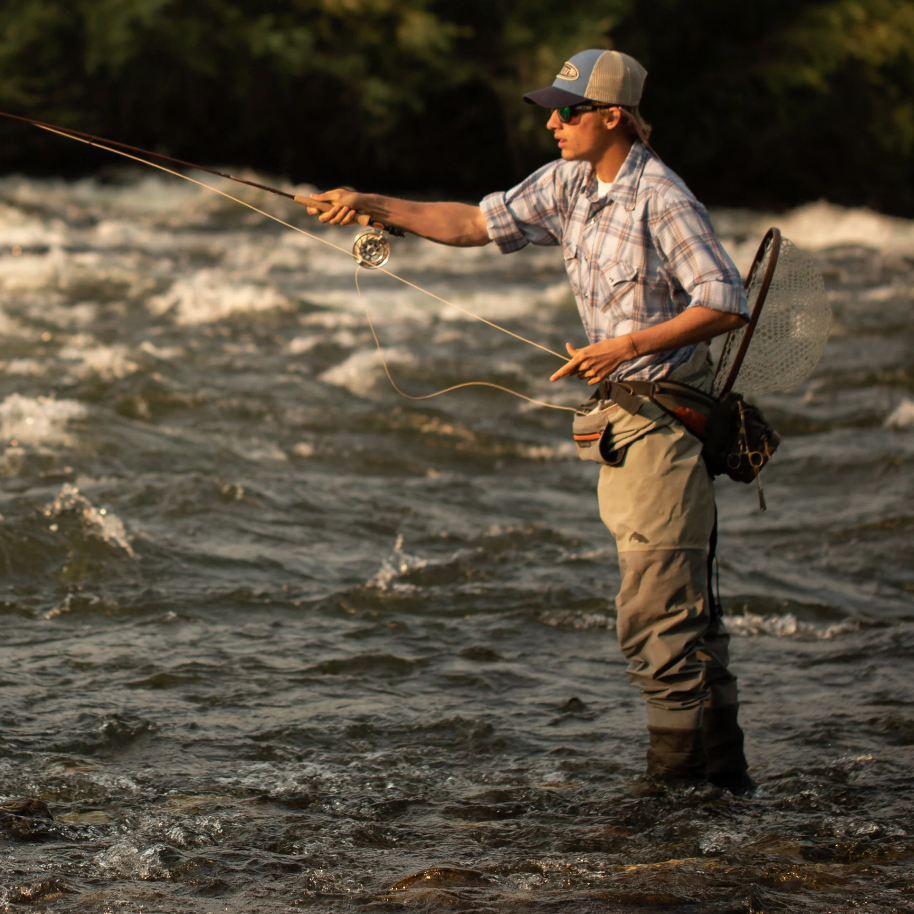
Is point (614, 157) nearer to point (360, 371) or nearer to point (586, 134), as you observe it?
point (586, 134)

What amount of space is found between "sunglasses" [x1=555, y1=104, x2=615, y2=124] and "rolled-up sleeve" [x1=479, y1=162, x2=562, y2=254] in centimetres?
24

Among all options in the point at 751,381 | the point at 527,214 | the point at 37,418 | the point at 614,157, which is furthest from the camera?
the point at 37,418

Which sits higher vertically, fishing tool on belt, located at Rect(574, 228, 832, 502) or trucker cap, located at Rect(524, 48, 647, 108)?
trucker cap, located at Rect(524, 48, 647, 108)

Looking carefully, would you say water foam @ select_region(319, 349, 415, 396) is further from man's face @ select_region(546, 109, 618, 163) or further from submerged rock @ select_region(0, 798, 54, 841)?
submerged rock @ select_region(0, 798, 54, 841)

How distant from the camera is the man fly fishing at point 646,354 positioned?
342 cm

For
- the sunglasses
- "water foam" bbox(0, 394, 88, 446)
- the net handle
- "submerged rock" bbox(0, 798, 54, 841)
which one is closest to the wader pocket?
the net handle

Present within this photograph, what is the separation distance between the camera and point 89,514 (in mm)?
5895

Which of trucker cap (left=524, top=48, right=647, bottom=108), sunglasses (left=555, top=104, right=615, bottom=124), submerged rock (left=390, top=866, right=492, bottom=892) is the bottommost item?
submerged rock (left=390, top=866, right=492, bottom=892)

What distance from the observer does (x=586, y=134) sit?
351 cm

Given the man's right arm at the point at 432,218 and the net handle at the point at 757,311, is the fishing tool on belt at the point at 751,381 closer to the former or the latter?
the net handle at the point at 757,311

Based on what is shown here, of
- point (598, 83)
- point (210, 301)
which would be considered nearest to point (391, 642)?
point (598, 83)

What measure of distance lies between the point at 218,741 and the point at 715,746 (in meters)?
1.42

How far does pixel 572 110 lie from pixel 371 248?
32.9 inches

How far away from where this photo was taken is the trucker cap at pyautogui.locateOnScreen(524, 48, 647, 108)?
3.48 meters
